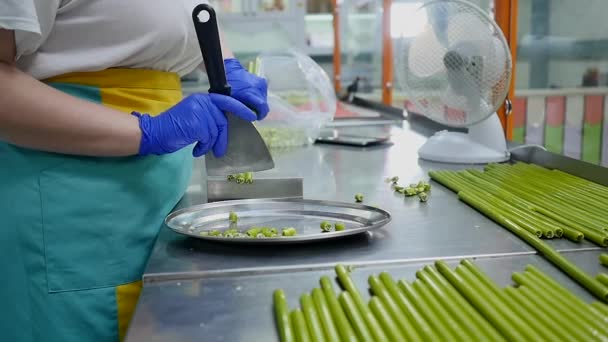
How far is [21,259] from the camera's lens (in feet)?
3.45

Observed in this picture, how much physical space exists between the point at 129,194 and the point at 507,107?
4.59ft

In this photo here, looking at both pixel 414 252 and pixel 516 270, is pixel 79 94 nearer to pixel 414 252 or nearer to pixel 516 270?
pixel 414 252

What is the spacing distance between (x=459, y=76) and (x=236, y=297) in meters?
1.10

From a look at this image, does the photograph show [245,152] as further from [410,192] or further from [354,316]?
[354,316]

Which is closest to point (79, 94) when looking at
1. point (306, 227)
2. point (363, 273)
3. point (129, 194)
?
point (129, 194)

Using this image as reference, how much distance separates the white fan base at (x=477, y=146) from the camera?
5.73ft

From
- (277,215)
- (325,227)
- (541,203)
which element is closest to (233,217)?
(277,215)

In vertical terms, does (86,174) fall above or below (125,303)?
above

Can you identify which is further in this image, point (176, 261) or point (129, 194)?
point (129, 194)

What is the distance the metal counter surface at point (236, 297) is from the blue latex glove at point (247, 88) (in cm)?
44

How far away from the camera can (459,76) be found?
1.65 meters

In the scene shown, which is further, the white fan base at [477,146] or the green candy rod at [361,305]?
the white fan base at [477,146]

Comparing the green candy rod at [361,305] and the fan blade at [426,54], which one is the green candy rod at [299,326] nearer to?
the green candy rod at [361,305]

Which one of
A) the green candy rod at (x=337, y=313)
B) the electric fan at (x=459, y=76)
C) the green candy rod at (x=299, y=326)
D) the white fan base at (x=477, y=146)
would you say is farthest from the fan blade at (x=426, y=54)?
the green candy rod at (x=299, y=326)
